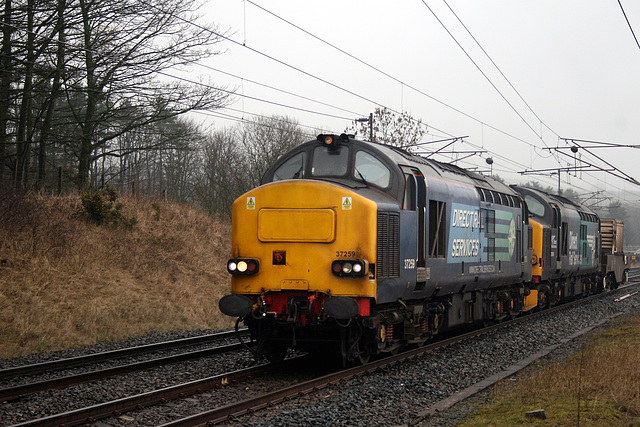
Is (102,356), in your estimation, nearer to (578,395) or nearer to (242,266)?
(242,266)

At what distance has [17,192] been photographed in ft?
64.0

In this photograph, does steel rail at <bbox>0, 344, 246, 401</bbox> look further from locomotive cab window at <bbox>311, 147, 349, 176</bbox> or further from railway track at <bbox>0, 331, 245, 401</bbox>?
locomotive cab window at <bbox>311, 147, 349, 176</bbox>

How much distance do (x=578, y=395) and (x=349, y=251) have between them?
11.7 feet

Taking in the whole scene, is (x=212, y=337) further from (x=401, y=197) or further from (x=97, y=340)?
(x=401, y=197)

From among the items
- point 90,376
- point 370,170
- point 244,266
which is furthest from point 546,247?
point 90,376

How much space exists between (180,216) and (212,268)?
3568 millimetres

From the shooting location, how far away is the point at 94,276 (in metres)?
17.9

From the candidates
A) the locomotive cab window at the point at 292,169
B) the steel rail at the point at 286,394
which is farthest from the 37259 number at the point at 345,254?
the locomotive cab window at the point at 292,169

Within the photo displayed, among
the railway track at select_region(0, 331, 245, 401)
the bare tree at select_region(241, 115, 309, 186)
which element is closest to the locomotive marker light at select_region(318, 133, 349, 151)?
the railway track at select_region(0, 331, 245, 401)

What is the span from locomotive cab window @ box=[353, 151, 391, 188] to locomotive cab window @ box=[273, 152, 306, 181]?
38.4 inches

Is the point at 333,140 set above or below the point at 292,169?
above

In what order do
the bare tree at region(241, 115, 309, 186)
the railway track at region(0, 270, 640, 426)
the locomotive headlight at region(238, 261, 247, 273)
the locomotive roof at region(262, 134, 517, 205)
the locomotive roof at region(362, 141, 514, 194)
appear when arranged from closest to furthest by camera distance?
the railway track at region(0, 270, 640, 426)
the locomotive headlight at region(238, 261, 247, 273)
the locomotive roof at region(262, 134, 517, 205)
the locomotive roof at region(362, 141, 514, 194)
the bare tree at region(241, 115, 309, 186)

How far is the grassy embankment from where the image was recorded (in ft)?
23.8

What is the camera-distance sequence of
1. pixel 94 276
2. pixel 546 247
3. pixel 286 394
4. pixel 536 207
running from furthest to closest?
pixel 536 207 < pixel 546 247 < pixel 94 276 < pixel 286 394
